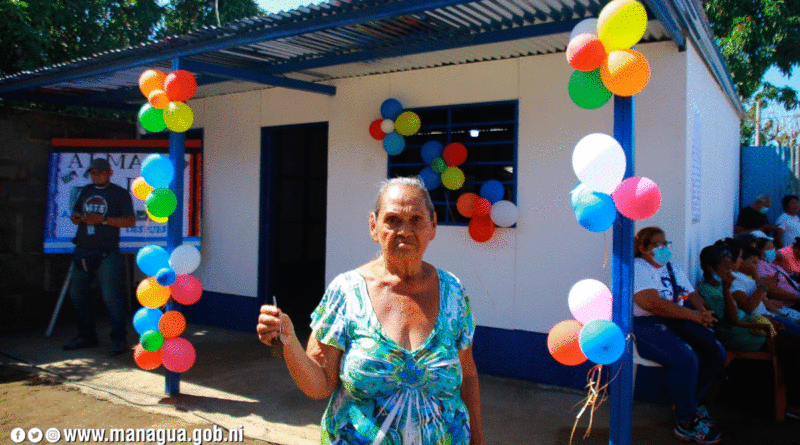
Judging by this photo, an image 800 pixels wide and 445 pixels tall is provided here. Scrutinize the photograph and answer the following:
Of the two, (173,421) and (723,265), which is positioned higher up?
(723,265)

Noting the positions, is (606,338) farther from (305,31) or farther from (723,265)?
(305,31)

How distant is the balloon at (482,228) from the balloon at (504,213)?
7 cm

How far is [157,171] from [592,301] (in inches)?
134

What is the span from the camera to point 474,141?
547cm

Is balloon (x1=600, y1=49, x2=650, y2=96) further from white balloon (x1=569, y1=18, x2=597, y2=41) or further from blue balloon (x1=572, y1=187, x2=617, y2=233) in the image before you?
blue balloon (x1=572, y1=187, x2=617, y2=233)

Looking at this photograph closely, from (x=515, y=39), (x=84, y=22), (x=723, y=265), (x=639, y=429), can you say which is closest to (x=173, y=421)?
(x=639, y=429)

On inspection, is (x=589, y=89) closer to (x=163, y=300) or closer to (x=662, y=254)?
(x=662, y=254)

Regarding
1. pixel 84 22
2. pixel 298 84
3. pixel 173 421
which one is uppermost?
pixel 84 22

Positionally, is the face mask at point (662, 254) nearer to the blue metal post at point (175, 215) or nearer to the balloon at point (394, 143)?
the balloon at point (394, 143)

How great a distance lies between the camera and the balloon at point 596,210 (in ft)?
8.80

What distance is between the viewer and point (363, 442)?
71.5 inches

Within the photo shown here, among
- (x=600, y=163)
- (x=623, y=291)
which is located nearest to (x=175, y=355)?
(x=623, y=291)

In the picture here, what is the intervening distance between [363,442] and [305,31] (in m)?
3.20

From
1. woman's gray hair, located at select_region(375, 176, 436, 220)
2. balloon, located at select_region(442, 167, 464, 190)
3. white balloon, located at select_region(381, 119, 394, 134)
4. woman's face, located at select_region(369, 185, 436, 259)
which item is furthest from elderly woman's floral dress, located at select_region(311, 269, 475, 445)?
white balloon, located at select_region(381, 119, 394, 134)
